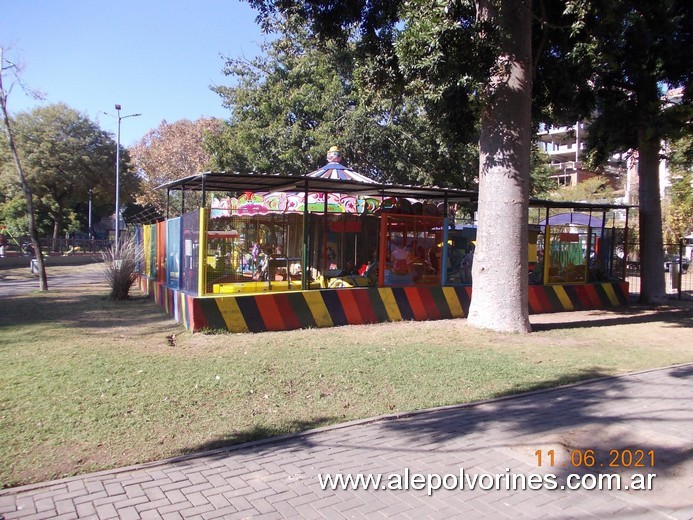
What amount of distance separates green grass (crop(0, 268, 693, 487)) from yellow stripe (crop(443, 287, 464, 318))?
2.43ft

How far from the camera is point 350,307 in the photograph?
Result: 1030 cm

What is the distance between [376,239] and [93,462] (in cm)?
1017

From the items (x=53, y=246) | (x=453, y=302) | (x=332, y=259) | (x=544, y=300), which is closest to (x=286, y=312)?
(x=453, y=302)

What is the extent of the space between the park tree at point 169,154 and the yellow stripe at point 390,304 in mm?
33504

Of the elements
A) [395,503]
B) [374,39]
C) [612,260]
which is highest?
[374,39]

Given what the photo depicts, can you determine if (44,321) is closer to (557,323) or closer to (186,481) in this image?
(186,481)

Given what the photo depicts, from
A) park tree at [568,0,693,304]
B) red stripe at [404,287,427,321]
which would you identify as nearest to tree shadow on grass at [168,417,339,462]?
red stripe at [404,287,427,321]

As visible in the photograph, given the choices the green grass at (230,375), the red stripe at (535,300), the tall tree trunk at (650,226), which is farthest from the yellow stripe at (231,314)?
the tall tree trunk at (650,226)

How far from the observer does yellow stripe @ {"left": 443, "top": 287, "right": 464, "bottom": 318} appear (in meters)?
11.4

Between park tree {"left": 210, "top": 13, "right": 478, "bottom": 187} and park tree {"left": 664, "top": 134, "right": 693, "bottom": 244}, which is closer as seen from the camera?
park tree {"left": 210, "top": 13, "right": 478, "bottom": 187}

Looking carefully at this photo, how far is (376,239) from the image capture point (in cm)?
1370

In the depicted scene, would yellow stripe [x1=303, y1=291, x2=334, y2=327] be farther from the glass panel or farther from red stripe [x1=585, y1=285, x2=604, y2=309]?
red stripe [x1=585, y1=285, x2=604, y2=309]

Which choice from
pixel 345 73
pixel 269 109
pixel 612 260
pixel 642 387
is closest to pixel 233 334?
pixel 642 387

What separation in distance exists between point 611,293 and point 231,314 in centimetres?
1061
